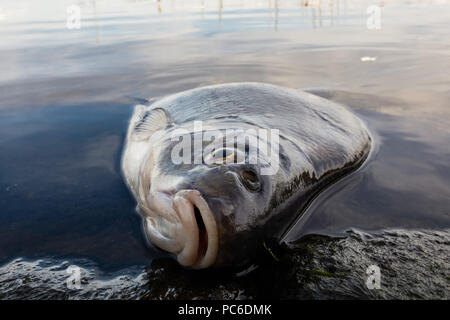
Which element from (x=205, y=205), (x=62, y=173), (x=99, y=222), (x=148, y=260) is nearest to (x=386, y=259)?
(x=205, y=205)

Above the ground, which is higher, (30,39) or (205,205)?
(30,39)

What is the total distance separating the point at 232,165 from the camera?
1760mm

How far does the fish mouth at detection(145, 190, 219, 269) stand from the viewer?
157 centimetres

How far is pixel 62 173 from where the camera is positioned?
3012 millimetres

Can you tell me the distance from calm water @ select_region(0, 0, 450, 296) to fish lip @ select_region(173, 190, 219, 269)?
0.44 m

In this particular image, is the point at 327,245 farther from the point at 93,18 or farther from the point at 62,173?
the point at 93,18

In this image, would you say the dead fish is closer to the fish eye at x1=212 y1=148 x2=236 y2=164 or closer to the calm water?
the fish eye at x1=212 y1=148 x2=236 y2=164

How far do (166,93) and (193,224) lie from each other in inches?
155

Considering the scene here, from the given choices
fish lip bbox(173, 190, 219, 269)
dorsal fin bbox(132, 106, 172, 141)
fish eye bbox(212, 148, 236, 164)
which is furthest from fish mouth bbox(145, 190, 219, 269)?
dorsal fin bbox(132, 106, 172, 141)

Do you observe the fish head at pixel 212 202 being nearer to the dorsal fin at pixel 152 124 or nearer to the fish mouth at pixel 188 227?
the fish mouth at pixel 188 227

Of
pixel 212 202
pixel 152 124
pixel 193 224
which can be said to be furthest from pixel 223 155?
pixel 152 124

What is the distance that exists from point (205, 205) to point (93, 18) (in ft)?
42.3
